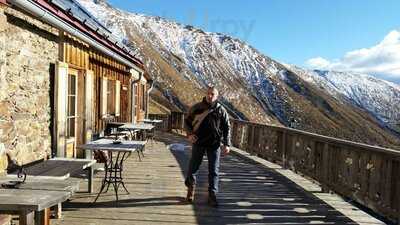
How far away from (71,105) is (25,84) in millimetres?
2174

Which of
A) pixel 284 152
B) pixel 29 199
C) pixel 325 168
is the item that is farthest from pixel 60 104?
pixel 284 152

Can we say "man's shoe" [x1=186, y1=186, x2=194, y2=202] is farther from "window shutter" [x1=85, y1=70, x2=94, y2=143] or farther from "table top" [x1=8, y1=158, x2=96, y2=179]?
"window shutter" [x1=85, y1=70, x2=94, y2=143]

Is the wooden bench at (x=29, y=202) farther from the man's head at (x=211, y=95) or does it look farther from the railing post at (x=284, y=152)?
the railing post at (x=284, y=152)

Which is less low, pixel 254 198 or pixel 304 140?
pixel 304 140

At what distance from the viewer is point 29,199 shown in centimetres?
413

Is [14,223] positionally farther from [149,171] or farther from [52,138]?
[149,171]

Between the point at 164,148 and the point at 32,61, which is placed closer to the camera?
the point at 32,61

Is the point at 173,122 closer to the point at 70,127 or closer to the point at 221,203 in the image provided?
Result: the point at 70,127

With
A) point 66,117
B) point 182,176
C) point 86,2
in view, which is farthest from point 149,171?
point 86,2

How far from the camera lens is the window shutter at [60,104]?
25.5 ft

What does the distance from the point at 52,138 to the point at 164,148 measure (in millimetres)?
7714

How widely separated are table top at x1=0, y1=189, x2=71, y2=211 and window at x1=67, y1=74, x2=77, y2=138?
4.39 meters

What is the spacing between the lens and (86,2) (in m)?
138

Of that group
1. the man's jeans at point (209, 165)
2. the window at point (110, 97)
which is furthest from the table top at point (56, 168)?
the window at point (110, 97)
